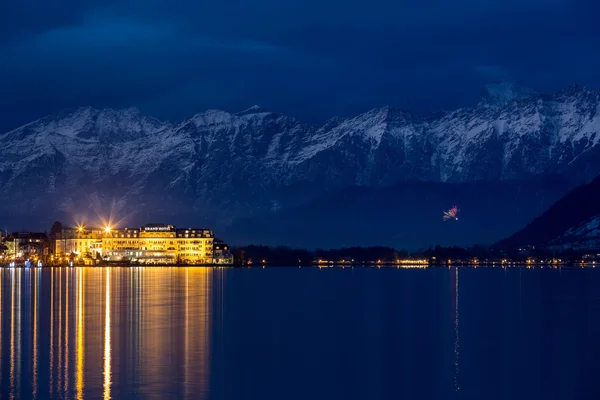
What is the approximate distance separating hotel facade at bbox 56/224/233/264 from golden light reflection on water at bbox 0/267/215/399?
11156 centimetres

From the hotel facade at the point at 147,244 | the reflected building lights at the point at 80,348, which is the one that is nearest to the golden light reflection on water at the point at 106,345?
the reflected building lights at the point at 80,348

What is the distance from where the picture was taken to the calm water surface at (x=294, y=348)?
37.5 meters

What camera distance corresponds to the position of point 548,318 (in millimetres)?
Result: 64250

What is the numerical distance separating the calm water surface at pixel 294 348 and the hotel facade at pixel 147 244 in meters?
111

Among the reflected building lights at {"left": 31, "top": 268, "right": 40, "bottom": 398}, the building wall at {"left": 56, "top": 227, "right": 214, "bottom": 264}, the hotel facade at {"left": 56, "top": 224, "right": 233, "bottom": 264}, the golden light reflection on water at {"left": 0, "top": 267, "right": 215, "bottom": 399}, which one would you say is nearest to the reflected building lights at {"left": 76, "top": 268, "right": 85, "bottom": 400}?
the golden light reflection on water at {"left": 0, "top": 267, "right": 215, "bottom": 399}

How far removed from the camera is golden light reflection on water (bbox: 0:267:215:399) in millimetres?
37156

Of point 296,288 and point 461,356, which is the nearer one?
point 461,356

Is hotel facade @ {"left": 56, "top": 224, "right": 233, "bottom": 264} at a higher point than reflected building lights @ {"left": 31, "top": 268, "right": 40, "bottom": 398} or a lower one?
higher

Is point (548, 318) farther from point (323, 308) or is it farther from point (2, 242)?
point (2, 242)

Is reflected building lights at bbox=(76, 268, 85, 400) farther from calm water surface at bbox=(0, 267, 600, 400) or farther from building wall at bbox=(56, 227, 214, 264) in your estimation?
building wall at bbox=(56, 227, 214, 264)

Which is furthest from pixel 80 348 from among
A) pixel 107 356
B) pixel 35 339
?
pixel 35 339

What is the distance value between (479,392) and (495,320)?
2555 centimetres

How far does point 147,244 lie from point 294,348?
14827 centimetres

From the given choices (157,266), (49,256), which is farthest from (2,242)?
(157,266)
